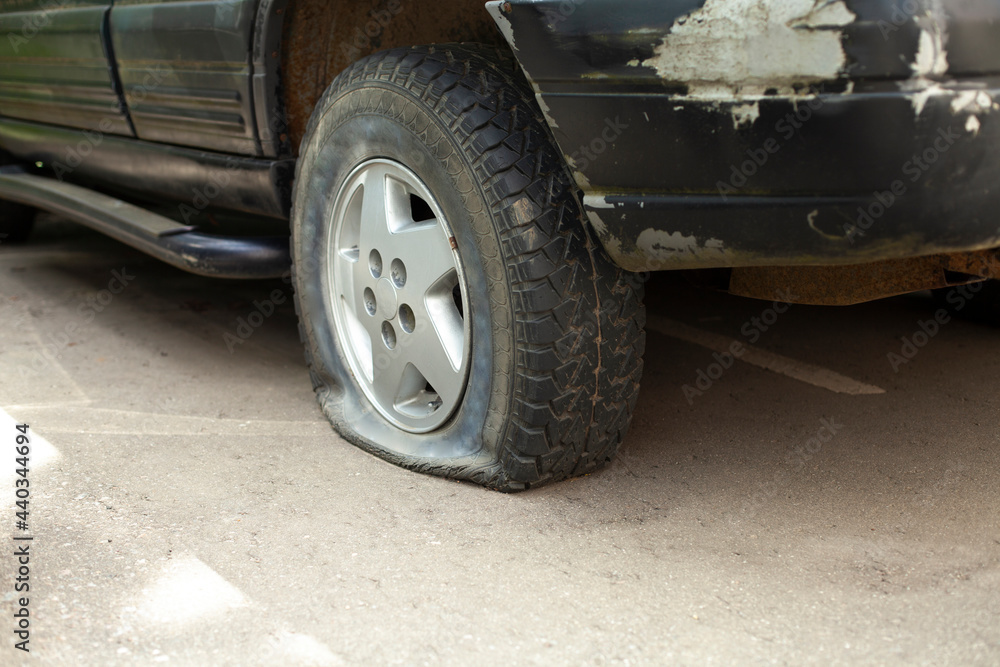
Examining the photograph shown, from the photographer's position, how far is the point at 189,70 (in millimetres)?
2346

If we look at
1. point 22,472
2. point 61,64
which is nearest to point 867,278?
point 22,472

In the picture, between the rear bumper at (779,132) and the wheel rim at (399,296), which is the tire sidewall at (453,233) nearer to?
the wheel rim at (399,296)

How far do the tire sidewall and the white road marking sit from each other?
111 cm

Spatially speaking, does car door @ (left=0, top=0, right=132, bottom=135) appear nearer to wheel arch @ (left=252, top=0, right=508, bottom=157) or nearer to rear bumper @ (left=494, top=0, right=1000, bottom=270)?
wheel arch @ (left=252, top=0, right=508, bottom=157)

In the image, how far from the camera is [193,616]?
133 centimetres

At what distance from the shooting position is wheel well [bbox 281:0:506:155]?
6.59ft

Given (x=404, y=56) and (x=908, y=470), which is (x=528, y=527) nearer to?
(x=908, y=470)

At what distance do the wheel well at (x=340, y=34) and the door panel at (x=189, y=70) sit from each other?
103mm

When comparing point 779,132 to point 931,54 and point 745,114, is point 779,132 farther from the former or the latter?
point 931,54

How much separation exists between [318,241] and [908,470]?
1460 millimetres

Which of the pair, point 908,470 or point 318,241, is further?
point 318,241

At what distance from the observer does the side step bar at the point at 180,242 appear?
2.32 m

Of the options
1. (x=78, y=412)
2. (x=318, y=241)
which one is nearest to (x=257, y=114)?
(x=318, y=241)

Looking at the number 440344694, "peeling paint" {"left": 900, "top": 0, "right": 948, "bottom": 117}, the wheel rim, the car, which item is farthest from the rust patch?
the number 440344694
